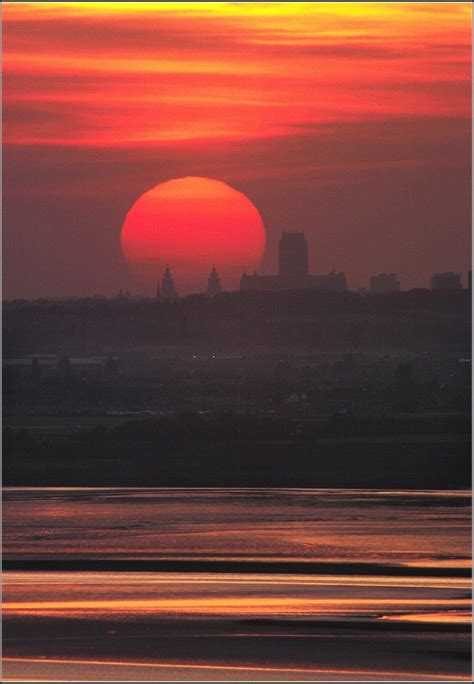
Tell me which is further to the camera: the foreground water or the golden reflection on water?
the golden reflection on water

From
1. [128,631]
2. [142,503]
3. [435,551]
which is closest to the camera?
[128,631]

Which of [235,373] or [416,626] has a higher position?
[235,373]

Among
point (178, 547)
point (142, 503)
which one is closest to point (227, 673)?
point (178, 547)

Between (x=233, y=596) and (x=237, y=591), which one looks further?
(x=237, y=591)

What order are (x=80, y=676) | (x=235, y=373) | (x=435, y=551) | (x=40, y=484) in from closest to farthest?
1. (x=80, y=676)
2. (x=435, y=551)
3. (x=40, y=484)
4. (x=235, y=373)

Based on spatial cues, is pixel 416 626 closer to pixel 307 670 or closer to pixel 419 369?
pixel 307 670

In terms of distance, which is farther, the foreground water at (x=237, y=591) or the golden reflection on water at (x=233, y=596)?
the golden reflection on water at (x=233, y=596)

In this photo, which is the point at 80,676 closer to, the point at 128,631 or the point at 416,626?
the point at 128,631

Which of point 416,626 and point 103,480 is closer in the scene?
point 416,626
